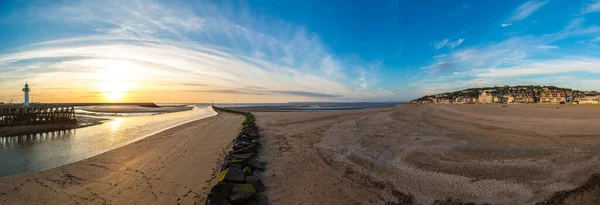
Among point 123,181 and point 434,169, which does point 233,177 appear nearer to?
point 123,181

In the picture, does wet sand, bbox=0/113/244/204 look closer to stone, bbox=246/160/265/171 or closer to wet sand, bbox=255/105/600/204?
stone, bbox=246/160/265/171

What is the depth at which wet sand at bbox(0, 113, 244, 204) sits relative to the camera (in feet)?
18.0

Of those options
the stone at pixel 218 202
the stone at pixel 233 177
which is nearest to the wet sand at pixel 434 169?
the stone at pixel 233 177

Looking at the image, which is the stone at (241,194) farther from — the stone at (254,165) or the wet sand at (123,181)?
the stone at (254,165)

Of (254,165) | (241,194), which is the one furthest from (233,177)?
(254,165)

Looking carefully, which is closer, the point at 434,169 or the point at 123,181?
the point at 123,181

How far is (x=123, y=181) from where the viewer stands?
662cm

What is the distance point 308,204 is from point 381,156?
4.69 meters

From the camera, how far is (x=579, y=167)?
679 centimetres

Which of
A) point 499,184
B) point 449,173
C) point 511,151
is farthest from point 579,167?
point 449,173

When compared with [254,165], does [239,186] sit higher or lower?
higher

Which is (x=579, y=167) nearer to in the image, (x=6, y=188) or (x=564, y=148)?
(x=564, y=148)

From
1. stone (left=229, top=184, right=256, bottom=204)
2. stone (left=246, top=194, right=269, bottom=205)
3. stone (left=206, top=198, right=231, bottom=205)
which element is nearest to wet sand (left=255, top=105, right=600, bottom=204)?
stone (left=246, top=194, right=269, bottom=205)

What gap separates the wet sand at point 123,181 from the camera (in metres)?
5.48
